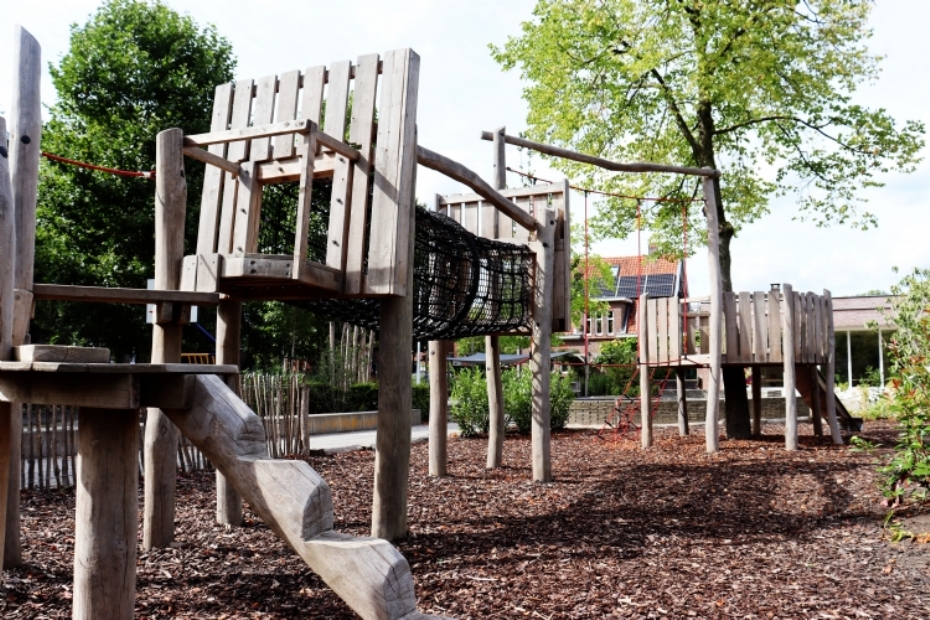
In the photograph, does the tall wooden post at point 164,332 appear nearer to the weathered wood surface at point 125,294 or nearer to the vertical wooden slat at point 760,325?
the weathered wood surface at point 125,294

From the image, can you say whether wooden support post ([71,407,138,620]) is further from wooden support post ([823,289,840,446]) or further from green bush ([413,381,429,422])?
green bush ([413,381,429,422])

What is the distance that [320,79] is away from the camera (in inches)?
209

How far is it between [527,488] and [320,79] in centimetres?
407

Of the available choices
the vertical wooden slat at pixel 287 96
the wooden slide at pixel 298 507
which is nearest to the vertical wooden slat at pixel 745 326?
the vertical wooden slat at pixel 287 96

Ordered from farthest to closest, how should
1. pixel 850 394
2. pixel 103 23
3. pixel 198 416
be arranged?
pixel 103 23
pixel 850 394
pixel 198 416

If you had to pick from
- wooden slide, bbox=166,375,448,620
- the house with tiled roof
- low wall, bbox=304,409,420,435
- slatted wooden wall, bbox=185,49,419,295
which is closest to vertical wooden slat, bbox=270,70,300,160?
slatted wooden wall, bbox=185,49,419,295

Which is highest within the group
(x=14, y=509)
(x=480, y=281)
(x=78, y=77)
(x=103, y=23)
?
(x=103, y=23)

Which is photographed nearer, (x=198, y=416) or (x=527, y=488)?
(x=198, y=416)

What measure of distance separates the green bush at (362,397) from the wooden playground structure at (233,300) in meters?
12.5

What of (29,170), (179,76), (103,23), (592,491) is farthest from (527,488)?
(103,23)

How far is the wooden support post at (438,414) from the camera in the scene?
8.03 meters

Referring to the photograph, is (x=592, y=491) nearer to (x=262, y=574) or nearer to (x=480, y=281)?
(x=480, y=281)

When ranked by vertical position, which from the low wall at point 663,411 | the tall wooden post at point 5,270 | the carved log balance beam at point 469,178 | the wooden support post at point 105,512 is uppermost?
the carved log balance beam at point 469,178

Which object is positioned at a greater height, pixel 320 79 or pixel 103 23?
pixel 103 23
